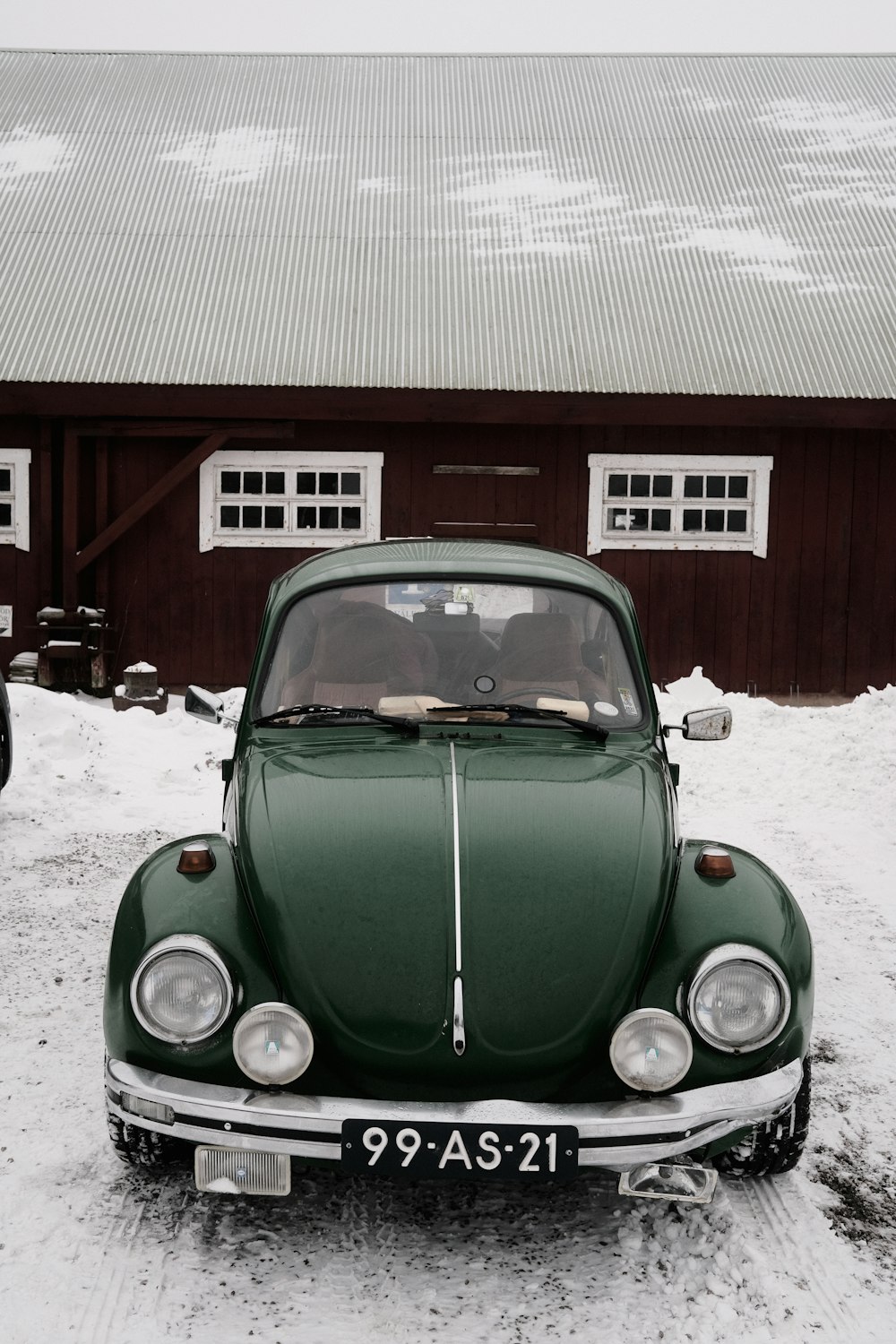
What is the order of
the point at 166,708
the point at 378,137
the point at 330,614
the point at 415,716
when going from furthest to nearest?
1. the point at 378,137
2. the point at 166,708
3. the point at 330,614
4. the point at 415,716

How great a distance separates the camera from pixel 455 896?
9.11 ft

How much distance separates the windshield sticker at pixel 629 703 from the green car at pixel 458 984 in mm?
303

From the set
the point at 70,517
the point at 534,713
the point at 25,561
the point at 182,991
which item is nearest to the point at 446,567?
the point at 534,713

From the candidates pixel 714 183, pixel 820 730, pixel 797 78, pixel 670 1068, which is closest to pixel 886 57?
pixel 797 78

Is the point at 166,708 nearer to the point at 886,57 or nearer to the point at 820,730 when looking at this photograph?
the point at 820,730

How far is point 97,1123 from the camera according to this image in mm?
3242

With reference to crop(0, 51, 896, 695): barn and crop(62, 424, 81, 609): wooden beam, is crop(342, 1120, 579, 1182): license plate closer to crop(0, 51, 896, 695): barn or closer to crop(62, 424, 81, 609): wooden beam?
crop(0, 51, 896, 695): barn

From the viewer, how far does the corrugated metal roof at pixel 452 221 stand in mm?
11422

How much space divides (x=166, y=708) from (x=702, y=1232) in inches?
343

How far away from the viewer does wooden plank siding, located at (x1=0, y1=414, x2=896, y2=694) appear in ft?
38.2

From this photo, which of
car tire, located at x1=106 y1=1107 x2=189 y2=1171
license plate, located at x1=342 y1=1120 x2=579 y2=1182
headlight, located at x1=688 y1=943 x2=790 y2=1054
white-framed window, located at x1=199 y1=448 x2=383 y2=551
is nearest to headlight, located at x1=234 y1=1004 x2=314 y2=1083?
license plate, located at x1=342 y1=1120 x2=579 y2=1182

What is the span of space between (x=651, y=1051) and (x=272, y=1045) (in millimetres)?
853

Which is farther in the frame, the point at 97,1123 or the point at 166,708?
the point at 166,708

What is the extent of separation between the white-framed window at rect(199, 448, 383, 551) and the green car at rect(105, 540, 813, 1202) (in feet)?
28.2
